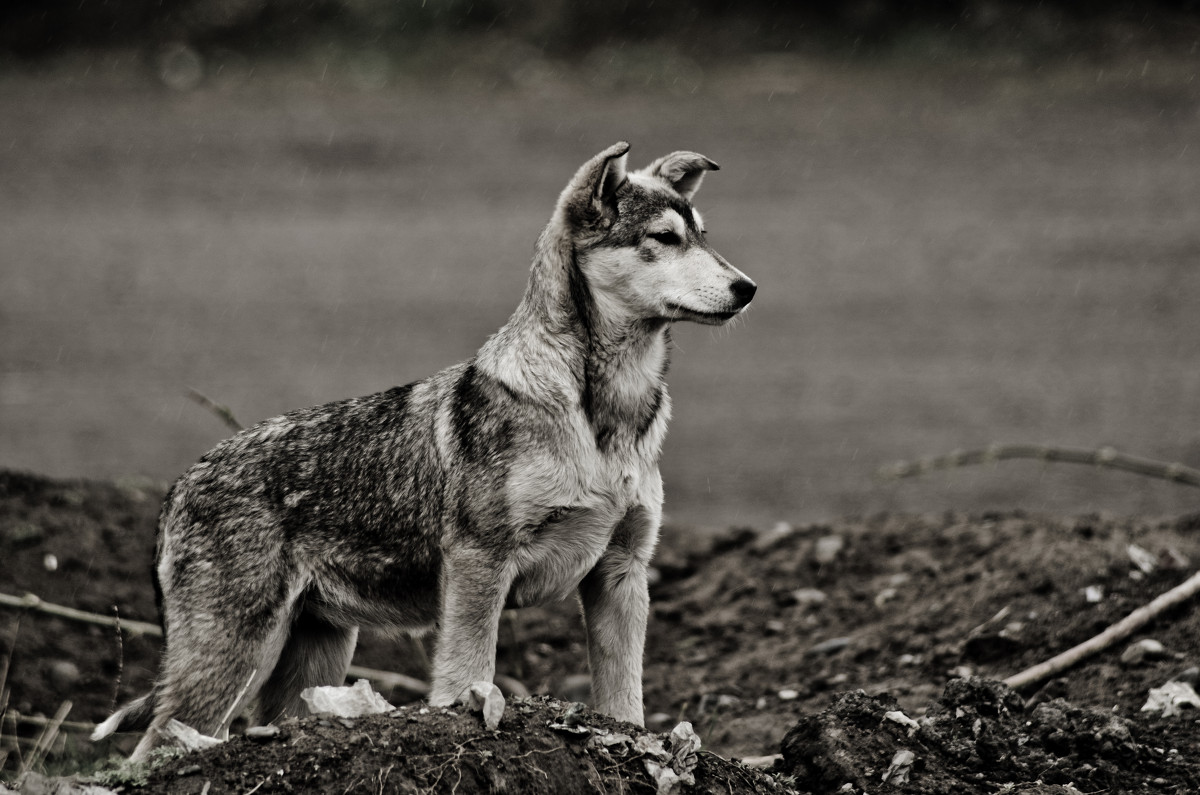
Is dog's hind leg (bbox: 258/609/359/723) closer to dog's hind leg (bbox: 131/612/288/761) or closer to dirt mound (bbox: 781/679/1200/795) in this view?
dog's hind leg (bbox: 131/612/288/761)

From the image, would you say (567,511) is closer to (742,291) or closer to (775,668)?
(742,291)

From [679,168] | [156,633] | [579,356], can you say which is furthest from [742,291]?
[156,633]

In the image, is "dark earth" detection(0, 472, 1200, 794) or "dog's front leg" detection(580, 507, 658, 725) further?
"dog's front leg" detection(580, 507, 658, 725)

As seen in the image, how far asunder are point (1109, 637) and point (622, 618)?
223 centimetres

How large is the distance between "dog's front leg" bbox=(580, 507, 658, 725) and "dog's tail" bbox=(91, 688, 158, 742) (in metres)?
1.73

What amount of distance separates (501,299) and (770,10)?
852 centimetres

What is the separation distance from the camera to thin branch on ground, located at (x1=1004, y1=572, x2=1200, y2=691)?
19.6ft

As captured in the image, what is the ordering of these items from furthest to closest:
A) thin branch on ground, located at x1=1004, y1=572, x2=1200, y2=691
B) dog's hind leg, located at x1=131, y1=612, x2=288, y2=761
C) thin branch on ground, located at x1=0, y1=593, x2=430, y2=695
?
1. thin branch on ground, located at x1=0, y1=593, x2=430, y2=695
2. thin branch on ground, located at x1=1004, y1=572, x2=1200, y2=691
3. dog's hind leg, located at x1=131, y1=612, x2=288, y2=761

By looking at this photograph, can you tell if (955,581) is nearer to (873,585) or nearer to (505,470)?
(873,585)

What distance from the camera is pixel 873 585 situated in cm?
779

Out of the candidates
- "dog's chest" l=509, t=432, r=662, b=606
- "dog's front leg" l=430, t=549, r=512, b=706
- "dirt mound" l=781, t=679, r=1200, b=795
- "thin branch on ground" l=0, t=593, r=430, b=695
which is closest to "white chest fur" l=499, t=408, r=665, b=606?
"dog's chest" l=509, t=432, r=662, b=606

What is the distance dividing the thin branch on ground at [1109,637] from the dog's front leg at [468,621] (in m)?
2.24

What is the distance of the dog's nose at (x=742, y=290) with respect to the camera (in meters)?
5.42

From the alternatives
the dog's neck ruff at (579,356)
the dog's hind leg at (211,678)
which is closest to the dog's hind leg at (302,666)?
the dog's hind leg at (211,678)
